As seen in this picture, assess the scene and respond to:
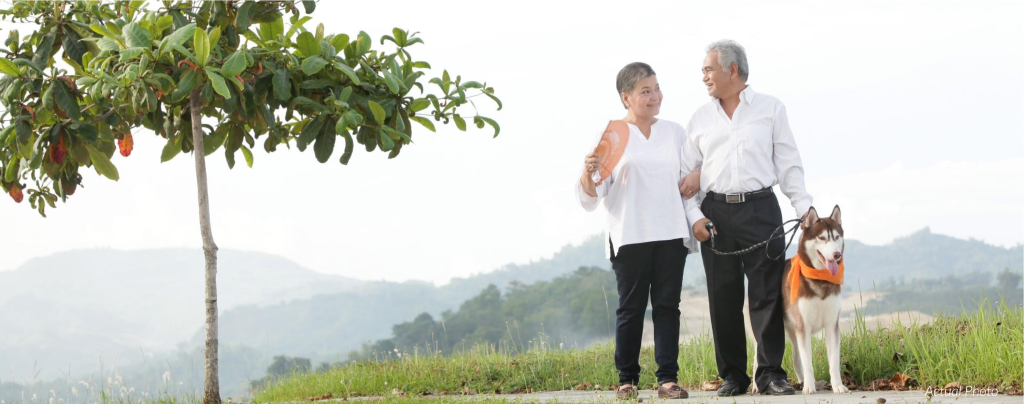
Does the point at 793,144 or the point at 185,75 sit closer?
the point at 185,75

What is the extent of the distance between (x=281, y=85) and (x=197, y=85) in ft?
1.61

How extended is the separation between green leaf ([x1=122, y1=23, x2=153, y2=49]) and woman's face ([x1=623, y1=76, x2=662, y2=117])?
116 inches

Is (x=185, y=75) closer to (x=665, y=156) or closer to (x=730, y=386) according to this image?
(x=665, y=156)

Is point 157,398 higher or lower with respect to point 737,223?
lower

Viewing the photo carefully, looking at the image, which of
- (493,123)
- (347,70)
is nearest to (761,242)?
(493,123)

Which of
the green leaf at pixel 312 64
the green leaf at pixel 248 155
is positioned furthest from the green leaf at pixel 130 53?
the green leaf at pixel 248 155

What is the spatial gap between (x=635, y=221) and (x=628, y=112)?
2.36 ft

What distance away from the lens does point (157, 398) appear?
6.32 m

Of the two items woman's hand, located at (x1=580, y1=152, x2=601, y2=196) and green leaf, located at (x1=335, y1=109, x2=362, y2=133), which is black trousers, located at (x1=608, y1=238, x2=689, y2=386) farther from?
green leaf, located at (x1=335, y1=109, x2=362, y2=133)

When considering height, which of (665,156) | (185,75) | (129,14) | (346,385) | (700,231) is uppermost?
(129,14)

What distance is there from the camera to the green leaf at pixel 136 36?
488 cm

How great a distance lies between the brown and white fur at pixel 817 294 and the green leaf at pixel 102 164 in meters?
4.71

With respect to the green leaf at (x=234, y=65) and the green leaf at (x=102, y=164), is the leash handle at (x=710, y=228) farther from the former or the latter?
the green leaf at (x=102, y=164)

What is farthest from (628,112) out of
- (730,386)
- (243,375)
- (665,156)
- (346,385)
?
(243,375)
